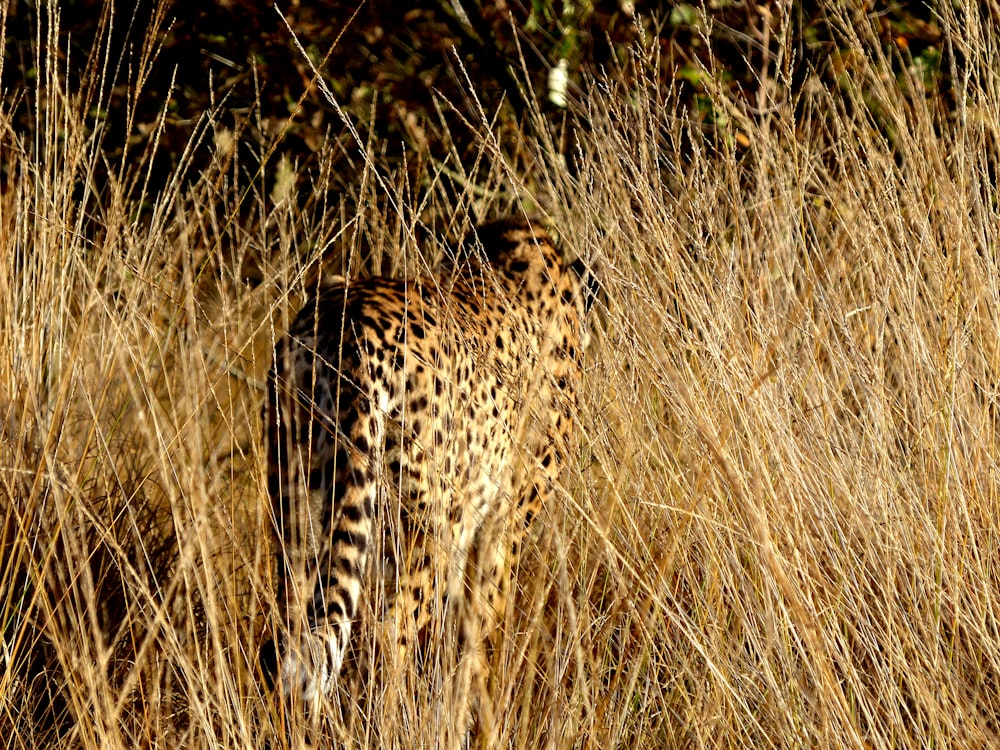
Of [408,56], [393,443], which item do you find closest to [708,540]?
[393,443]

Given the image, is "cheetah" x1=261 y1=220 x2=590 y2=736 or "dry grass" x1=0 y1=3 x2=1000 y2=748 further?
"cheetah" x1=261 y1=220 x2=590 y2=736

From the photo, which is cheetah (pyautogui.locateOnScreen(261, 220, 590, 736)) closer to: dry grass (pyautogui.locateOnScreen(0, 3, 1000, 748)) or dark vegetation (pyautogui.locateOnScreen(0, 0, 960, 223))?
dry grass (pyautogui.locateOnScreen(0, 3, 1000, 748))

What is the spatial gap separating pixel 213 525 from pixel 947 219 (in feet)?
5.67

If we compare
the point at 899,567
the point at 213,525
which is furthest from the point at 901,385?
the point at 213,525

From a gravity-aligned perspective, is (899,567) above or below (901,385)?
below

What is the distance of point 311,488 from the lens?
239 cm

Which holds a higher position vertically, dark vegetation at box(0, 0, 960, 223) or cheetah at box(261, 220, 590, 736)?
dark vegetation at box(0, 0, 960, 223)

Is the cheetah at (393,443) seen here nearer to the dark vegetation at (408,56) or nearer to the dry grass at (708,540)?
the dry grass at (708,540)

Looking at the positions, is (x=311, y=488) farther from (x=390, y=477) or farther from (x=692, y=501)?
(x=692, y=501)

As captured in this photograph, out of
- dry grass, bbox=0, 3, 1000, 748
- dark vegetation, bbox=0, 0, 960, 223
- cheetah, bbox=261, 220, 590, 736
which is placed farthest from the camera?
dark vegetation, bbox=0, 0, 960, 223

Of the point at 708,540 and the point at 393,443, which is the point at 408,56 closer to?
the point at 393,443

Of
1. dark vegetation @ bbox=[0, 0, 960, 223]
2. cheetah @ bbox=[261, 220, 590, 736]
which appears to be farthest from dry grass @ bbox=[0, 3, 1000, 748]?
dark vegetation @ bbox=[0, 0, 960, 223]

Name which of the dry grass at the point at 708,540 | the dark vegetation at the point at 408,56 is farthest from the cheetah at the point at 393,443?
the dark vegetation at the point at 408,56

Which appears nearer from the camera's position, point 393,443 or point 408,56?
point 393,443
